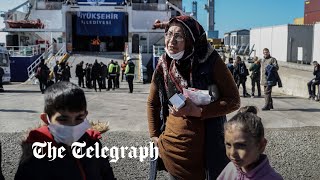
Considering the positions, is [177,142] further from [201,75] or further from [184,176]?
[201,75]

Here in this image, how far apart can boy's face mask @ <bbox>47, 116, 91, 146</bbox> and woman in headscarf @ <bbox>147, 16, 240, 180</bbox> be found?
768 mm

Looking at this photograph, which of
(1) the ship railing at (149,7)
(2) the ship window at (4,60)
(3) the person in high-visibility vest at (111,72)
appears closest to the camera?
(3) the person in high-visibility vest at (111,72)

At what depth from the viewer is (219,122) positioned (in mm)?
2846

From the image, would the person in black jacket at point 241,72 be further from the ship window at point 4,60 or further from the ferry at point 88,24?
the ferry at point 88,24

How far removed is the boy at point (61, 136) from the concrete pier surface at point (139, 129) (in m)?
3.17

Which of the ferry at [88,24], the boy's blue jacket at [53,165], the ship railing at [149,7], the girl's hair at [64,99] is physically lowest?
the boy's blue jacket at [53,165]

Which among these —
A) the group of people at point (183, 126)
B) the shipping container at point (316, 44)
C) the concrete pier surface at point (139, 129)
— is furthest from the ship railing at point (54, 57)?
the group of people at point (183, 126)

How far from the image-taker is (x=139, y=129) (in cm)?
893

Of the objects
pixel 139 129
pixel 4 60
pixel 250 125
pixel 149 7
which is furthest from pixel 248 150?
pixel 149 7

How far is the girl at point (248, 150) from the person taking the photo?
7.54 ft

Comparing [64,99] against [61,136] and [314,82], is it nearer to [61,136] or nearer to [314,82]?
[61,136]

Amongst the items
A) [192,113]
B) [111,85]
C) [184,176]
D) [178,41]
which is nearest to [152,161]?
[184,176]

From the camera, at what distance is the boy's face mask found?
2215 millimetres

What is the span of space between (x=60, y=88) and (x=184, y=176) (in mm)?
1080
